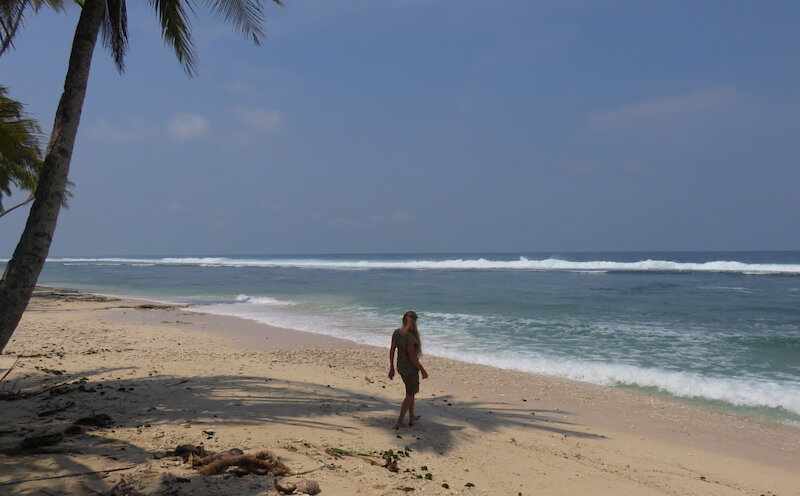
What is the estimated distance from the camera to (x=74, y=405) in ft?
18.2

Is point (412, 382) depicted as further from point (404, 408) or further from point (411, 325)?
point (411, 325)

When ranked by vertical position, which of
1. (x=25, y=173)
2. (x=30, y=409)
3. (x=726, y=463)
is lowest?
(x=726, y=463)

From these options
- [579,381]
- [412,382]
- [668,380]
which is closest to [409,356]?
[412,382]

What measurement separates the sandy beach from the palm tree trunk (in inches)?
46.7


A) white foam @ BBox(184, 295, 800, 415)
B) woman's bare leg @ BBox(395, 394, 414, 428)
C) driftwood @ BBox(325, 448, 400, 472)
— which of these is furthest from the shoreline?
driftwood @ BBox(325, 448, 400, 472)

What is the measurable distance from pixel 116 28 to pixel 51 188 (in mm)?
2930

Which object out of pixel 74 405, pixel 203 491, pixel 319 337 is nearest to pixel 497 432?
pixel 203 491

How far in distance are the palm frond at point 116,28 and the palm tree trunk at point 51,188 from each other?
1.36m

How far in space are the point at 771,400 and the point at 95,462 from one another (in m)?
9.11

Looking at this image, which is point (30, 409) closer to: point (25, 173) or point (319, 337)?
point (319, 337)

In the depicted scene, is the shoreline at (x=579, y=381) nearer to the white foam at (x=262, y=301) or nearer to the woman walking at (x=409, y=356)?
the woman walking at (x=409, y=356)

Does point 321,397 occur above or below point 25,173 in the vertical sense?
below

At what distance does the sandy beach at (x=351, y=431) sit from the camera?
3.94 m

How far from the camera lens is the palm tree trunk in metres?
4.23
